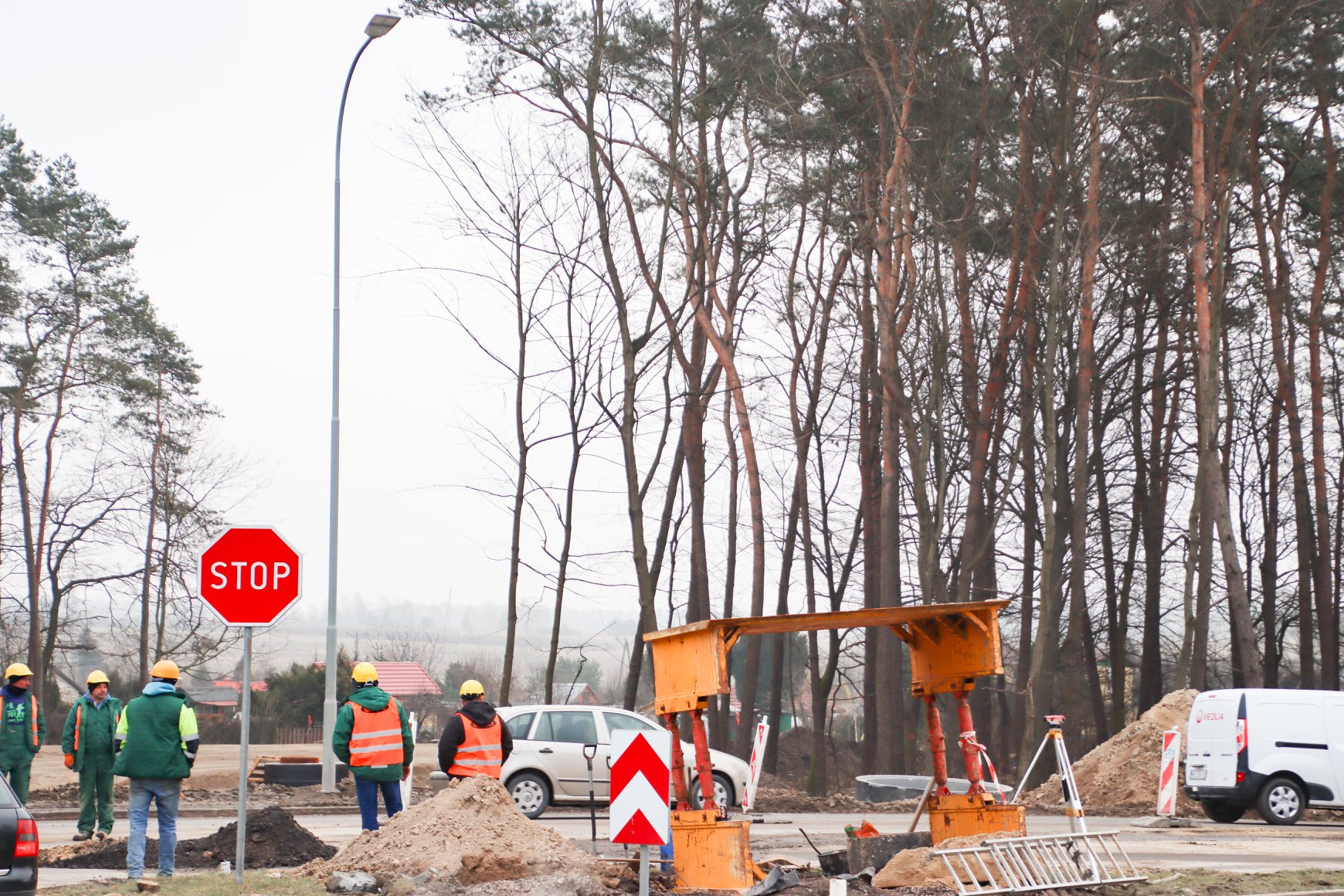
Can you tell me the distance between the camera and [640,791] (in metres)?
8.91

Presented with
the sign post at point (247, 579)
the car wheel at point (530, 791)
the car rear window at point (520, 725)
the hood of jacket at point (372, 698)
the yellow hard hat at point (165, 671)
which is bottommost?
the car wheel at point (530, 791)

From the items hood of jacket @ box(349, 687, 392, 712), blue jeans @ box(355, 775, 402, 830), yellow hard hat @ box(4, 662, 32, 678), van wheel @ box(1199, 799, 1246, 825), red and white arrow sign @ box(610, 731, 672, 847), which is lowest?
van wheel @ box(1199, 799, 1246, 825)

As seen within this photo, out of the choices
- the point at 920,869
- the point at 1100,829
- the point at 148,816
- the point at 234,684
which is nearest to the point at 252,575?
the point at 148,816

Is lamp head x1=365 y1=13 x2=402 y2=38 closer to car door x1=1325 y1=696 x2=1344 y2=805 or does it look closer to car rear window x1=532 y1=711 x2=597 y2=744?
car rear window x1=532 y1=711 x2=597 y2=744

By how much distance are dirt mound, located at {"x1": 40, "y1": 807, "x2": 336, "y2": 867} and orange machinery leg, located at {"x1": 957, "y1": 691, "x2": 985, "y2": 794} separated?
5928mm

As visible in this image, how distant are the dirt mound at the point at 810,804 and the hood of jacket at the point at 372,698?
10884 millimetres

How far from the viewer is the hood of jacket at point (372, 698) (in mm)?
12289

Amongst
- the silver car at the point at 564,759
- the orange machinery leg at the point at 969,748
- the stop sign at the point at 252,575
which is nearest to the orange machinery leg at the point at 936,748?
the orange machinery leg at the point at 969,748

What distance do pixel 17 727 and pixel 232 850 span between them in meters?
3.25

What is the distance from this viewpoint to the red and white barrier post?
2031 cm

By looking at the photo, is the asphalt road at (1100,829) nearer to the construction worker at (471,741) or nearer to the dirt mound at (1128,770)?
the dirt mound at (1128,770)

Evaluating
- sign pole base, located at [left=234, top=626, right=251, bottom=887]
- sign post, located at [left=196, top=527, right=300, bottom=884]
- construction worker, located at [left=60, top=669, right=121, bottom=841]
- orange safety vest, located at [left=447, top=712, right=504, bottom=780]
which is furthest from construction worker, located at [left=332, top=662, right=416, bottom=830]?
construction worker, located at [left=60, top=669, right=121, bottom=841]

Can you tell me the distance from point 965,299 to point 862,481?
7893 mm

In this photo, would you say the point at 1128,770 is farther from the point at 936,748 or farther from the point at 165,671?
the point at 165,671
